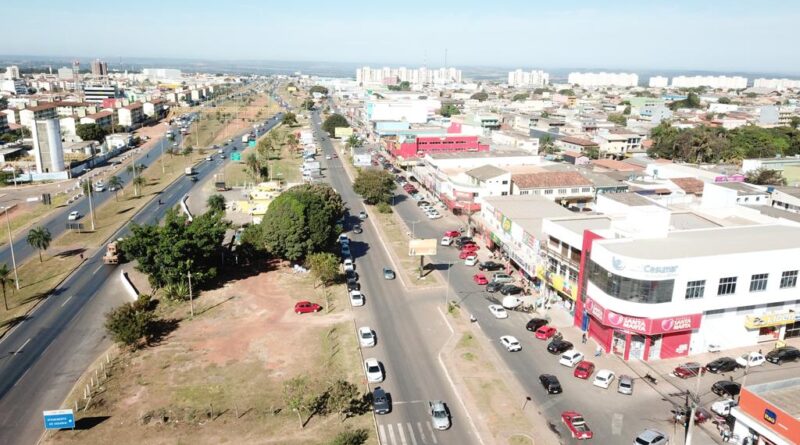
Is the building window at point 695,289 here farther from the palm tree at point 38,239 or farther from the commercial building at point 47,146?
the commercial building at point 47,146

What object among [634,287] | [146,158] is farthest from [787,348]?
[146,158]

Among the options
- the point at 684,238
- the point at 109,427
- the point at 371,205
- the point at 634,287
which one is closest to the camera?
the point at 109,427

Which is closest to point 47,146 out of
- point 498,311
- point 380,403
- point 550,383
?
point 498,311

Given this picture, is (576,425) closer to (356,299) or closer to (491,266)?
(356,299)

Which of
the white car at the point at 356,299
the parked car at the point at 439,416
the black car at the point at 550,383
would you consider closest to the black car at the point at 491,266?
the white car at the point at 356,299

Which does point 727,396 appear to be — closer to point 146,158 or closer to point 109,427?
point 109,427

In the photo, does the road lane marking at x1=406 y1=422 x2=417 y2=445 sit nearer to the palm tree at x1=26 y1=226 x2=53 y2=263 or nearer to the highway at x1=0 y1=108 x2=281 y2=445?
the highway at x1=0 y1=108 x2=281 y2=445
